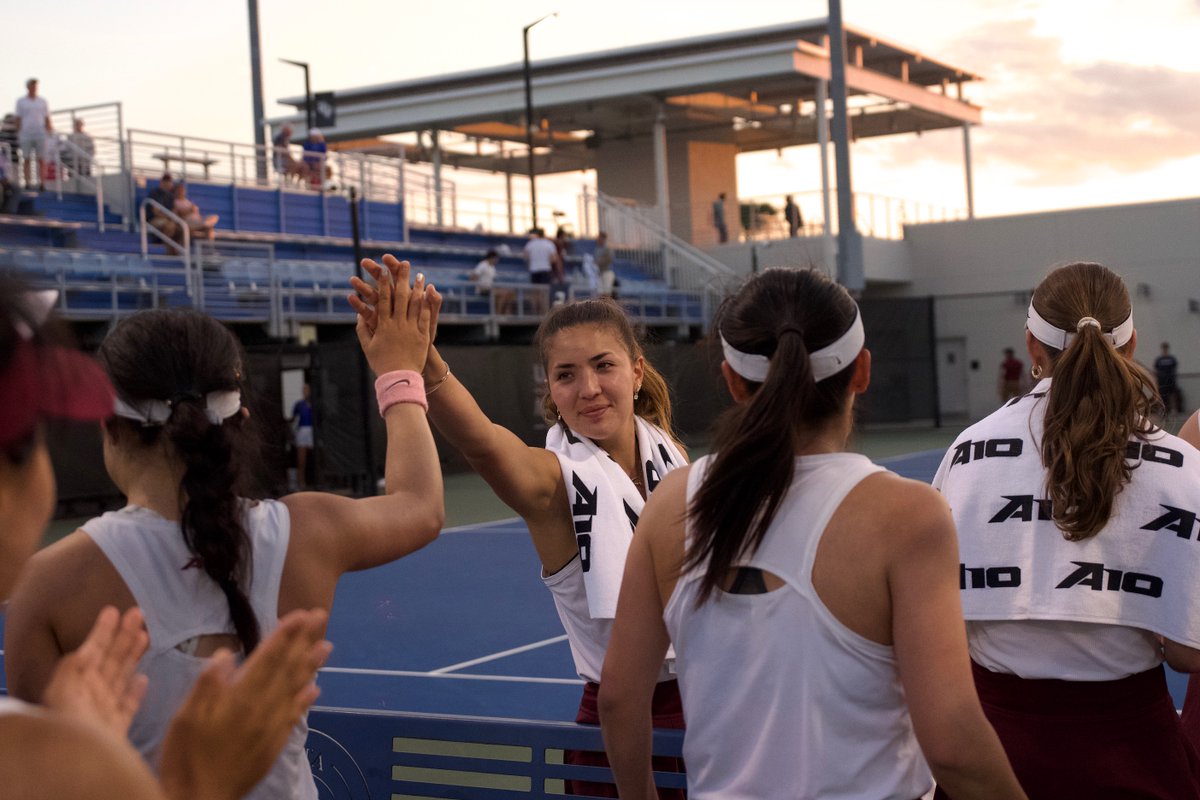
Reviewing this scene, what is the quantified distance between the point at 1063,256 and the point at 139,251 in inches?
824

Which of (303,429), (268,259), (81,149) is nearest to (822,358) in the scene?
(303,429)

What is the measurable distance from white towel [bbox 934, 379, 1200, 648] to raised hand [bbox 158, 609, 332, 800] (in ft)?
5.49

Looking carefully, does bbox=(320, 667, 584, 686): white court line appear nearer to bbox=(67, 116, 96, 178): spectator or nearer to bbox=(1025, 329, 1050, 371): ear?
bbox=(1025, 329, 1050, 371): ear

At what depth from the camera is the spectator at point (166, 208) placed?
67.3 feet

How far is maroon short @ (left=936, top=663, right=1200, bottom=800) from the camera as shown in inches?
109

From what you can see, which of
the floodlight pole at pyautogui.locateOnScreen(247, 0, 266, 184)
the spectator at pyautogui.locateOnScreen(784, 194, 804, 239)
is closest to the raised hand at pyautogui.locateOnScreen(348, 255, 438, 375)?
the floodlight pole at pyautogui.locateOnScreen(247, 0, 266, 184)

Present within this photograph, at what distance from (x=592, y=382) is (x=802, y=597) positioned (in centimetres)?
142

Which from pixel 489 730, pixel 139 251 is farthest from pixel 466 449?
pixel 139 251

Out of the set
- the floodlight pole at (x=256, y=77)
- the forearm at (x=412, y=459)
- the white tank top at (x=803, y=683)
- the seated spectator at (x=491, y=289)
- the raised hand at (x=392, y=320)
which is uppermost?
the floodlight pole at (x=256, y=77)

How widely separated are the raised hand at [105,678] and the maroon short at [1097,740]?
1727mm

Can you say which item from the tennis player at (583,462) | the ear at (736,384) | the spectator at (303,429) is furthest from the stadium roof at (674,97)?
the ear at (736,384)

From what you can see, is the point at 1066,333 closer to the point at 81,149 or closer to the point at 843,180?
the point at 81,149

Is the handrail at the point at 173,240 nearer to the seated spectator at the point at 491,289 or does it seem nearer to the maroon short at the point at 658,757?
the seated spectator at the point at 491,289

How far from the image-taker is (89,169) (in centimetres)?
2269
